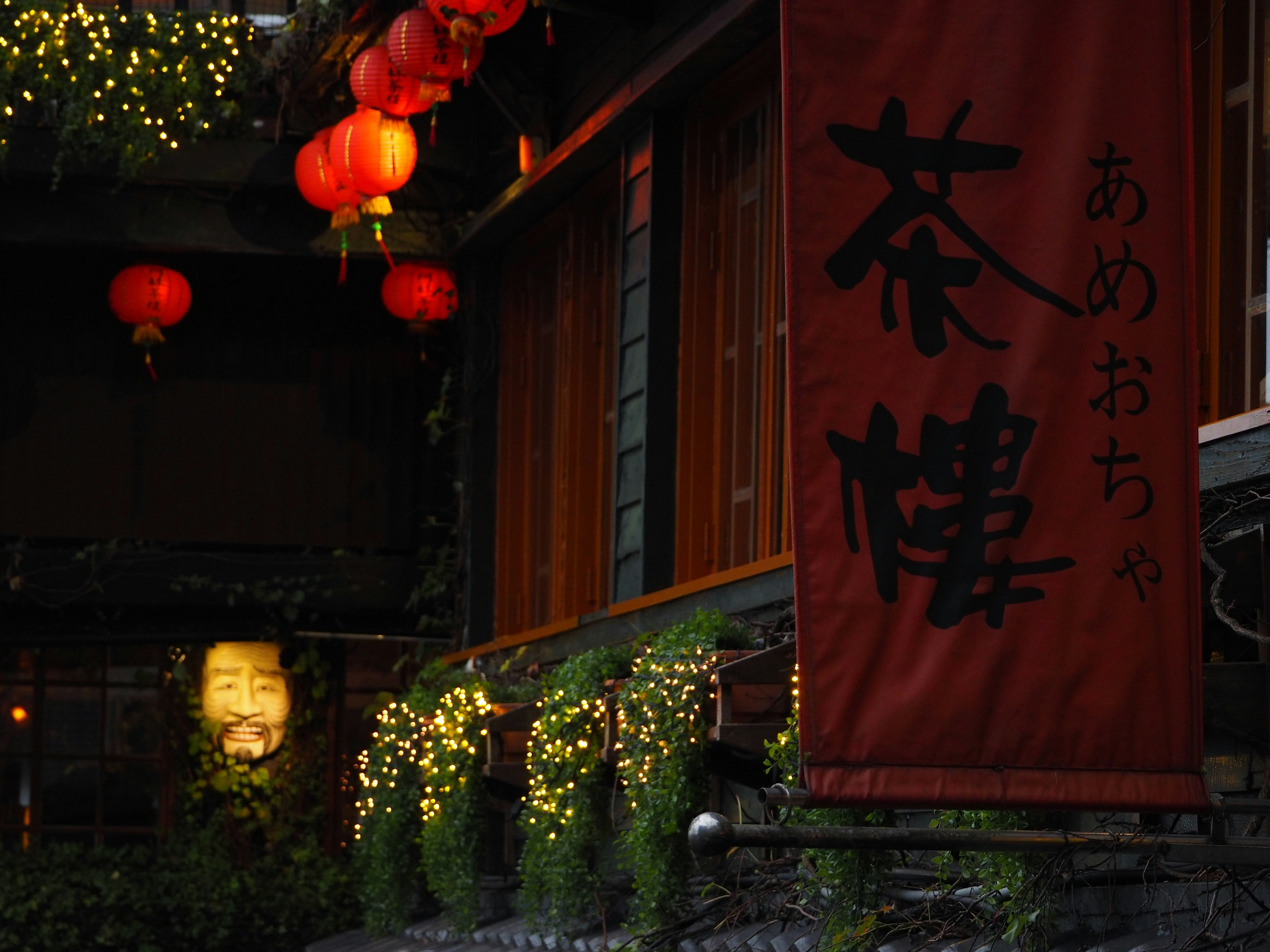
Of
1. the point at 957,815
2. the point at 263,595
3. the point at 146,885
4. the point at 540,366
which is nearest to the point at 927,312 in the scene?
the point at 957,815

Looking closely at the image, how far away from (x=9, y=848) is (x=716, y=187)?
8.07 m

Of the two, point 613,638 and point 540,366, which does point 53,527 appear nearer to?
point 540,366

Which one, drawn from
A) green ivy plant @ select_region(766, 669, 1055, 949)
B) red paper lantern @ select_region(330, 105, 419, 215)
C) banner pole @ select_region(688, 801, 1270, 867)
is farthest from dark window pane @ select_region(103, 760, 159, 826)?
banner pole @ select_region(688, 801, 1270, 867)

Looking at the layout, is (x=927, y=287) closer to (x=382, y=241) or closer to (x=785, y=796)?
(x=785, y=796)

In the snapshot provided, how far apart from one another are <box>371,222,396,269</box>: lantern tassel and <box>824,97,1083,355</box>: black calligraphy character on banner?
791cm

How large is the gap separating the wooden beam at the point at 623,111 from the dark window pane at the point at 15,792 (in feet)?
17.9

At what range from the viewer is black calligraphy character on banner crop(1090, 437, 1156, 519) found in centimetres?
388

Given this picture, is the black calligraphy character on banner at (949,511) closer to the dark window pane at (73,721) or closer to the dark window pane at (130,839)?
the dark window pane at (130,839)

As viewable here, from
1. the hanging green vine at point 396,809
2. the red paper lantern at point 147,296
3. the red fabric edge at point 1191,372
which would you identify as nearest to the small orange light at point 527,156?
the red paper lantern at point 147,296

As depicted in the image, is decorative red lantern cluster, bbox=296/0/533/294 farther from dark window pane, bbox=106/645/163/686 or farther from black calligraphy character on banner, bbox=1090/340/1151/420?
black calligraphy character on banner, bbox=1090/340/1151/420

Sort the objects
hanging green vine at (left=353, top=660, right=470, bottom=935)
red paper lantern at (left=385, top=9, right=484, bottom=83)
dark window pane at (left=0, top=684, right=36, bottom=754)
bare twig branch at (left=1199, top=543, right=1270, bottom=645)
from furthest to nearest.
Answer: dark window pane at (left=0, top=684, right=36, bottom=754) < hanging green vine at (left=353, top=660, right=470, bottom=935) < red paper lantern at (left=385, top=9, right=484, bottom=83) < bare twig branch at (left=1199, top=543, right=1270, bottom=645)

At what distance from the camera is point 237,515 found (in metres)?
13.1

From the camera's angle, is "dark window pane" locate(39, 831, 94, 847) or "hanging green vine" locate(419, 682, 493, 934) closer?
"hanging green vine" locate(419, 682, 493, 934)

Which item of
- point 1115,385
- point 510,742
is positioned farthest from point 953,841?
point 510,742
